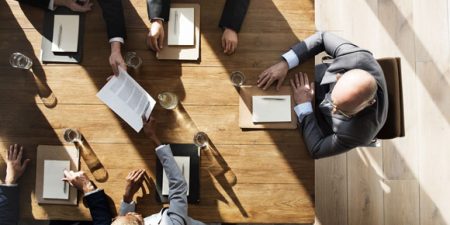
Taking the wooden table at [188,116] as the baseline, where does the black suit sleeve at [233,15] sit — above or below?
above

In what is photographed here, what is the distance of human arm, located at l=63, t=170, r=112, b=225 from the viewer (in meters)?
1.68

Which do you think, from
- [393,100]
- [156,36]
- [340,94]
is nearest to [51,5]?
[156,36]

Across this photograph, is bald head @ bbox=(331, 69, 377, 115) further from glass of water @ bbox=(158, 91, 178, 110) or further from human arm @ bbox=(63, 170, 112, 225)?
human arm @ bbox=(63, 170, 112, 225)

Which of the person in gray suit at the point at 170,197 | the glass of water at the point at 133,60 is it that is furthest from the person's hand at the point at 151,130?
the glass of water at the point at 133,60

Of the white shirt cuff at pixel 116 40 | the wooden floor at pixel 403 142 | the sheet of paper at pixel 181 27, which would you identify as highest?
the sheet of paper at pixel 181 27

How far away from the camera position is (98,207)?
1673 mm

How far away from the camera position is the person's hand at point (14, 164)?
5.65ft

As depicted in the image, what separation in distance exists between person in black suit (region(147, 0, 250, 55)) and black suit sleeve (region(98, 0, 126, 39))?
0.42 feet

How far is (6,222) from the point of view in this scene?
175cm

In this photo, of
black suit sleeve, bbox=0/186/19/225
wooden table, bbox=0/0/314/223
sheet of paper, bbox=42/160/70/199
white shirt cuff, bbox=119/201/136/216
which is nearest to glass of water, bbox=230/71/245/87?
wooden table, bbox=0/0/314/223

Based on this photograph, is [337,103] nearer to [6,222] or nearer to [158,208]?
[158,208]

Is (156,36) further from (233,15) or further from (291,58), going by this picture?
(291,58)

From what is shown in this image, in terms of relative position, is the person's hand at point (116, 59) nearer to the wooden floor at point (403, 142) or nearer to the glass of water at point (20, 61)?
the glass of water at point (20, 61)

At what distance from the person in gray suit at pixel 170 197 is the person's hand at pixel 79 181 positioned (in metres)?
0.17
